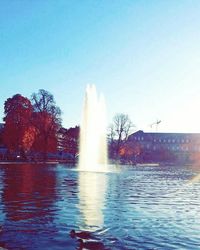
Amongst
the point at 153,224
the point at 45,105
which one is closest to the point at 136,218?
the point at 153,224

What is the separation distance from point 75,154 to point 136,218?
335ft

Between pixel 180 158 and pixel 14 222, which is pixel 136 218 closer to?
pixel 14 222

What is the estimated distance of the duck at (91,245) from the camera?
12.6m

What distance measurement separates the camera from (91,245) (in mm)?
12828

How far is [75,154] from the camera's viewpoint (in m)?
120

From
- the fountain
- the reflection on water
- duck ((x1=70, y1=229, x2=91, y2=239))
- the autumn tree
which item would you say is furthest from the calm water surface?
the autumn tree

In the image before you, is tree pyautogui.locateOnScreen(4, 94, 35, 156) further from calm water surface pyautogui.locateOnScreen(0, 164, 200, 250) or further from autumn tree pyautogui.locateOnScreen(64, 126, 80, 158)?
calm water surface pyautogui.locateOnScreen(0, 164, 200, 250)

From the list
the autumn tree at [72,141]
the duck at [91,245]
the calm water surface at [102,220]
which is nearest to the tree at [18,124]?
the autumn tree at [72,141]

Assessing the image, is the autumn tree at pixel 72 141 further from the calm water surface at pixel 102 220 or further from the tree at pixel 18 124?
the calm water surface at pixel 102 220

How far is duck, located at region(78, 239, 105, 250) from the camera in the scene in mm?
12617

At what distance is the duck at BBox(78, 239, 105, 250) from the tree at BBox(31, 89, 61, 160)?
7177 centimetres

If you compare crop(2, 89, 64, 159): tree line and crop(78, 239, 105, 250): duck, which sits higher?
crop(2, 89, 64, 159): tree line

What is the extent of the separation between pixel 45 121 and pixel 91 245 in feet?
246

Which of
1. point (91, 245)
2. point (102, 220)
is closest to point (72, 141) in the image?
point (102, 220)
